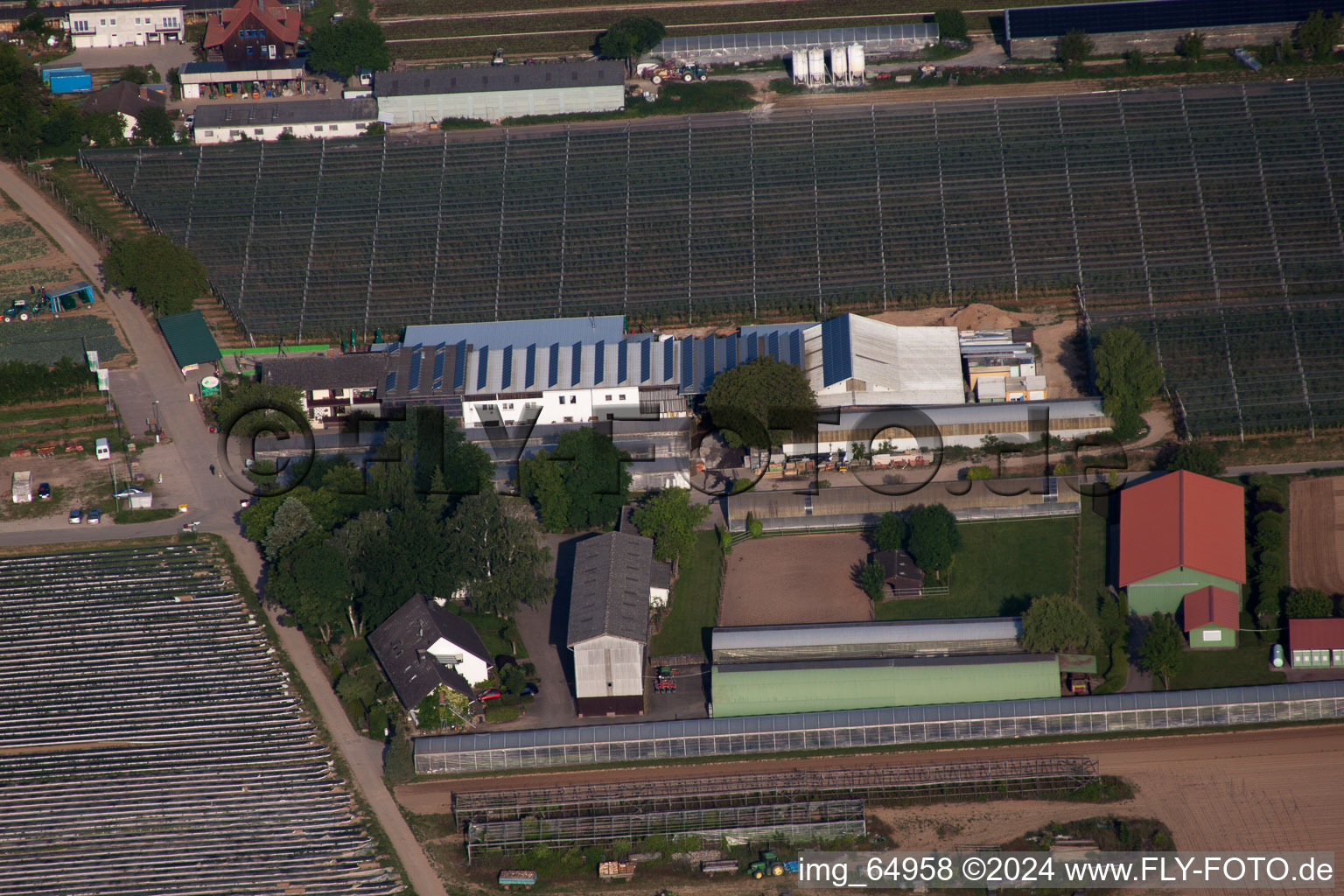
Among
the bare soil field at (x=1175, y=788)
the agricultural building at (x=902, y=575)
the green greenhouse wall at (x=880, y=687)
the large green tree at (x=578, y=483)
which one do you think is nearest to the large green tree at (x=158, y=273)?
the large green tree at (x=578, y=483)

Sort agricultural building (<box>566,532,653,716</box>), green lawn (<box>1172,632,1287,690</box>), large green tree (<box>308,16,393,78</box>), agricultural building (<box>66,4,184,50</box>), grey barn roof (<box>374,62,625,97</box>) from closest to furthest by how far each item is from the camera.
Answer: green lawn (<box>1172,632,1287,690</box>), agricultural building (<box>566,532,653,716</box>), grey barn roof (<box>374,62,625,97</box>), large green tree (<box>308,16,393,78</box>), agricultural building (<box>66,4,184,50</box>)

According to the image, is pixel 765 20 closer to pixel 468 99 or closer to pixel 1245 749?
pixel 468 99

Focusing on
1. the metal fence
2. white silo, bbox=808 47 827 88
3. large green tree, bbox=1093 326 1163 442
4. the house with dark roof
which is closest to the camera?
the metal fence

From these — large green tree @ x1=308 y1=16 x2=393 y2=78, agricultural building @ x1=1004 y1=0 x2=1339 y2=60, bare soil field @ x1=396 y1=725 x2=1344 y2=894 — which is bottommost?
bare soil field @ x1=396 y1=725 x2=1344 y2=894

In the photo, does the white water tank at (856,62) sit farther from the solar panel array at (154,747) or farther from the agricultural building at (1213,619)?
the solar panel array at (154,747)

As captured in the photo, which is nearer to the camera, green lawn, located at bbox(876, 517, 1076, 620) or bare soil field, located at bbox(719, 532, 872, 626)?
green lawn, located at bbox(876, 517, 1076, 620)

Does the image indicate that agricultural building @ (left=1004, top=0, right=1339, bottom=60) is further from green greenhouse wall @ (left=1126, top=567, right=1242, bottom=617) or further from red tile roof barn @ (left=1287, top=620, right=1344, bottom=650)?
red tile roof barn @ (left=1287, top=620, right=1344, bottom=650)

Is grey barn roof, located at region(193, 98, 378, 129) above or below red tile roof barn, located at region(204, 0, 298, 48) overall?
below

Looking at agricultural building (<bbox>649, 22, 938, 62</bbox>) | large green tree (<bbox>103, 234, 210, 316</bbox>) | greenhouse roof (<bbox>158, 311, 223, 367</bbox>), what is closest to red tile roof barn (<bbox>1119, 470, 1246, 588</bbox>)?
agricultural building (<bbox>649, 22, 938, 62</bbox>)

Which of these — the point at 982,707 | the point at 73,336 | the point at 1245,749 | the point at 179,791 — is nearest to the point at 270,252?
the point at 73,336
